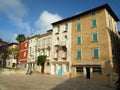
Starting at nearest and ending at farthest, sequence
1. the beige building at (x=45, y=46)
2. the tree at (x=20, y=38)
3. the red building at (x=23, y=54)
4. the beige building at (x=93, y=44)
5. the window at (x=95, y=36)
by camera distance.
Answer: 1. the beige building at (x=93, y=44)
2. the window at (x=95, y=36)
3. the beige building at (x=45, y=46)
4. the red building at (x=23, y=54)
5. the tree at (x=20, y=38)

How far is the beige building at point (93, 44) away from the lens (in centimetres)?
2397

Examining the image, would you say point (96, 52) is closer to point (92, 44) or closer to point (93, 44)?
point (93, 44)

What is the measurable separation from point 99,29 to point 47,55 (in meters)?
16.1

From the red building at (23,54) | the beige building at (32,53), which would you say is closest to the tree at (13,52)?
the red building at (23,54)

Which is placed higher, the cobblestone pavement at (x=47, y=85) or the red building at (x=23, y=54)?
the red building at (x=23, y=54)

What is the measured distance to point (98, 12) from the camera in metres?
26.7

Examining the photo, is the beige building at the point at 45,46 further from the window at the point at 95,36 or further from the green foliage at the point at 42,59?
the window at the point at 95,36

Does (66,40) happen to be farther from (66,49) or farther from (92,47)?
(92,47)

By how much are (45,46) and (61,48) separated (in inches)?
260

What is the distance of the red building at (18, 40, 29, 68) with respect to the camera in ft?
145

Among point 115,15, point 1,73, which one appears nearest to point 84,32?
point 115,15

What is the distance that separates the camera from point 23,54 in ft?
149

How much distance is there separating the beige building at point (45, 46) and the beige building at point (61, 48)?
5.13 ft

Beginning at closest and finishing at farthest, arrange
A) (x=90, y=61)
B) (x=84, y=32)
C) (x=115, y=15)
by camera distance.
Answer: (x=90, y=61)
(x=84, y=32)
(x=115, y=15)
